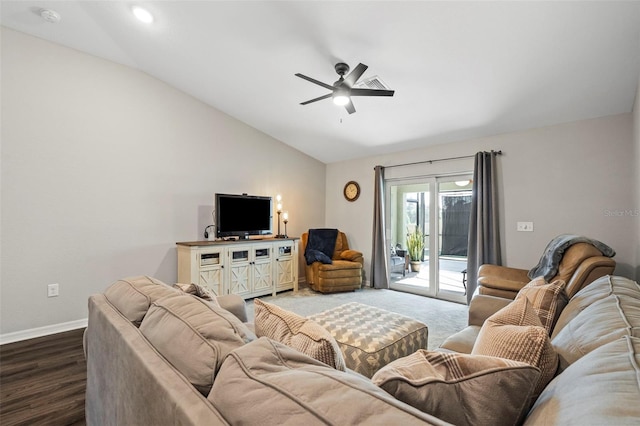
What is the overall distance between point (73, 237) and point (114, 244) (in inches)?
15.8

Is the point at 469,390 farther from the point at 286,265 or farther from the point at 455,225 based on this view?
the point at 286,265

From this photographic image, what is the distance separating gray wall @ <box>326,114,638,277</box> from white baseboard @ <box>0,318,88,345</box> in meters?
5.26

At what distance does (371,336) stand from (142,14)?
358 centimetres

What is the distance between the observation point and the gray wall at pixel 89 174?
2990 millimetres

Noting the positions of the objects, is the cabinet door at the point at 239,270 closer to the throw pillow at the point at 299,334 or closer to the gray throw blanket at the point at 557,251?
the throw pillow at the point at 299,334

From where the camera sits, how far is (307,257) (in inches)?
198

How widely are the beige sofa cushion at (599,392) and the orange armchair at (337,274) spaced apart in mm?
4116

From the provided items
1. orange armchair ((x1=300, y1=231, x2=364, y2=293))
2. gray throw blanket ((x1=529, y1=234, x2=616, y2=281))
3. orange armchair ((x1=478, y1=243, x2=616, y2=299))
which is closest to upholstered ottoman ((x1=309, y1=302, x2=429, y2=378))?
orange armchair ((x1=478, y1=243, x2=616, y2=299))

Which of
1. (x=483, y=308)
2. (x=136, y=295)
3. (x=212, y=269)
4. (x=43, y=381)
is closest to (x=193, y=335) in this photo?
(x=136, y=295)

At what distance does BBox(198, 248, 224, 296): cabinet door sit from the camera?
3.85 meters

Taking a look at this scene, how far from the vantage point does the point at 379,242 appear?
5.12 meters

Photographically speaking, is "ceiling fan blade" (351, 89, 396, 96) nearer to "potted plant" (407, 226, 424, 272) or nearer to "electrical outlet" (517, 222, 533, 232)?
"electrical outlet" (517, 222, 533, 232)

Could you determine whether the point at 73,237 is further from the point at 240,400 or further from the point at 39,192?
the point at 240,400

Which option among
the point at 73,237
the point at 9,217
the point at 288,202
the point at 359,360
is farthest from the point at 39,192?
the point at 359,360
